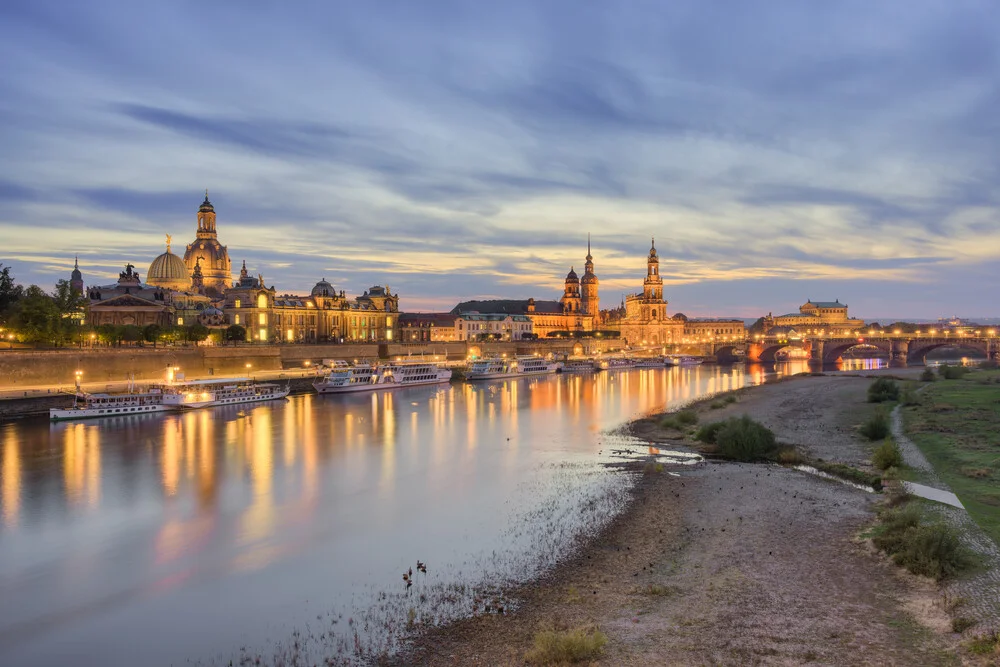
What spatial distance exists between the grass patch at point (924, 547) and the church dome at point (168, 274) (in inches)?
4904

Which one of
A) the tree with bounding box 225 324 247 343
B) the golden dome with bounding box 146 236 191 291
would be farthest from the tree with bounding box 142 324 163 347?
the golden dome with bounding box 146 236 191 291

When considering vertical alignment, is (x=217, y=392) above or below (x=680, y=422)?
above

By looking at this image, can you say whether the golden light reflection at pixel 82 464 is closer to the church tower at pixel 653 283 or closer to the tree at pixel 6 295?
the tree at pixel 6 295

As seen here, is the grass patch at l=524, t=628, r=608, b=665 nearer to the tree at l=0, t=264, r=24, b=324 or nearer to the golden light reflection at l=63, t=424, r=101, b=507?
the golden light reflection at l=63, t=424, r=101, b=507

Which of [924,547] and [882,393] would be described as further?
[882,393]

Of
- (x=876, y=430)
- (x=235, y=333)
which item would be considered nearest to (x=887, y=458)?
(x=876, y=430)

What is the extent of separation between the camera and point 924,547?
16.0 metres

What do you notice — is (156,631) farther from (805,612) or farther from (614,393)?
(614,393)

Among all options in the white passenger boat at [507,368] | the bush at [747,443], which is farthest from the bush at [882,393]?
the white passenger boat at [507,368]

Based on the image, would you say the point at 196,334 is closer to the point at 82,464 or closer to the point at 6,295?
the point at 6,295

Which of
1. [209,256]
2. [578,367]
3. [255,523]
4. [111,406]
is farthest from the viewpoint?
[209,256]

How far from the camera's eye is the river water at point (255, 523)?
53.5 ft

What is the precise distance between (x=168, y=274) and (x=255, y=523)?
113 metres

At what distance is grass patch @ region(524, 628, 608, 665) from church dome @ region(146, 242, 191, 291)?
124293 mm
